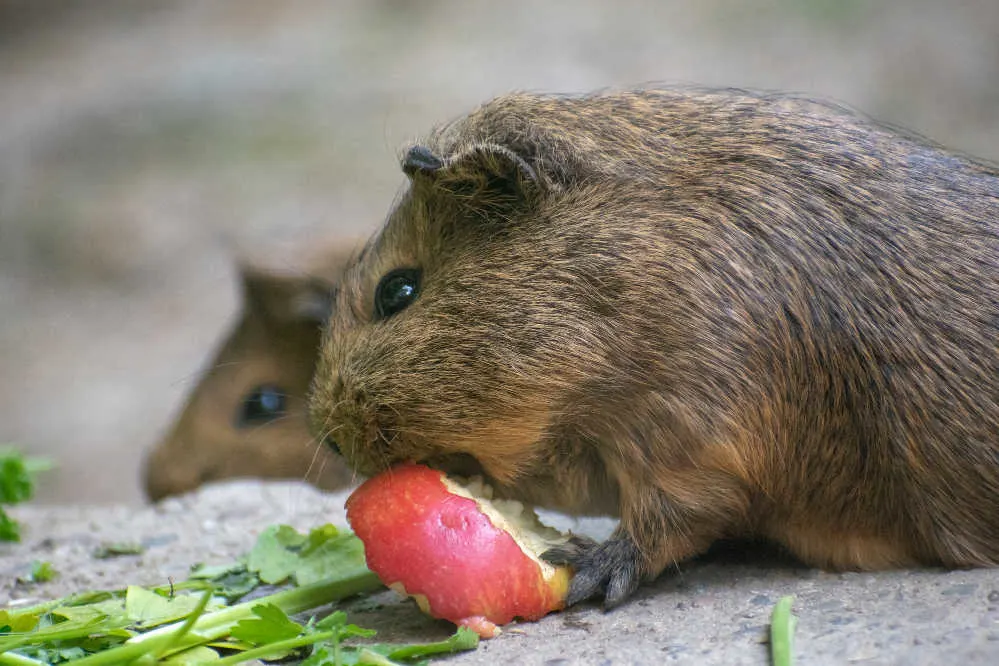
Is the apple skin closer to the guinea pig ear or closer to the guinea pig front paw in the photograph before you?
the guinea pig front paw

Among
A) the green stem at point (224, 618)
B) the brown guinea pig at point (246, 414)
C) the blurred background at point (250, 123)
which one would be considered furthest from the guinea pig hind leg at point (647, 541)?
the blurred background at point (250, 123)

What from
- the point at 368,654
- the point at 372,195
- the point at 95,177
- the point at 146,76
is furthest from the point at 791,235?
the point at 146,76

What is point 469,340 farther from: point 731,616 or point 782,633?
point 782,633

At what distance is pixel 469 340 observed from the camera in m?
3.78

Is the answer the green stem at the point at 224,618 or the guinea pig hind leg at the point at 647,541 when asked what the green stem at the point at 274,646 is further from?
the guinea pig hind leg at the point at 647,541

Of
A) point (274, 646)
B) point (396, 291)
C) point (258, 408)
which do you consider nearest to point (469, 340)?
→ point (396, 291)

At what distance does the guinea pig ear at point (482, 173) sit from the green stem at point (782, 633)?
159 centimetres

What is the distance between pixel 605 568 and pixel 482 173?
56.0 inches

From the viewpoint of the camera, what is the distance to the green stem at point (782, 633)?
3.10 meters

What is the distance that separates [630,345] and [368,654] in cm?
126

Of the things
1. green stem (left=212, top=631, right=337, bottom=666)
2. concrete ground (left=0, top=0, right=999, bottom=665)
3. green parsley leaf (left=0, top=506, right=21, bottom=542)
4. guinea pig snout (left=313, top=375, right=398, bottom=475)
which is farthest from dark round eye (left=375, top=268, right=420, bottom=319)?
concrete ground (left=0, top=0, right=999, bottom=665)

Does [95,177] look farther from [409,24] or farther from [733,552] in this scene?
[733,552]

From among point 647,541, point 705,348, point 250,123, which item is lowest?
point 647,541

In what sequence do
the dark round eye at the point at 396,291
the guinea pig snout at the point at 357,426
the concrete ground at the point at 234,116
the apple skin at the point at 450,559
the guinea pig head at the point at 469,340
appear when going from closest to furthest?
the apple skin at the point at 450,559, the guinea pig head at the point at 469,340, the guinea pig snout at the point at 357,426, the dark round eye at the point at 396,291, the concrete ground at the point at 234,116
